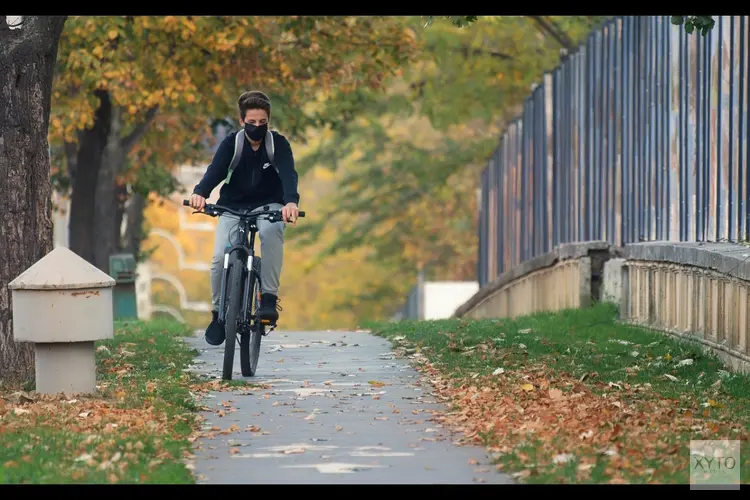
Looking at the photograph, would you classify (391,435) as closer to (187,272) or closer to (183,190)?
(183,190)

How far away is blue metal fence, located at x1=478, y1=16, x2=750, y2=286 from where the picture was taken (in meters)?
12.6

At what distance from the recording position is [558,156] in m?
20.2

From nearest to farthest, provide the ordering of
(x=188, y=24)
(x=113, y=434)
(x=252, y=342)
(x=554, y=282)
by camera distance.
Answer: (x=113, y=434) < (x=252, y=342) < (x=554, y=282) < (x=188, y=24)

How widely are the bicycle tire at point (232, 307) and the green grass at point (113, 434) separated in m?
0.31

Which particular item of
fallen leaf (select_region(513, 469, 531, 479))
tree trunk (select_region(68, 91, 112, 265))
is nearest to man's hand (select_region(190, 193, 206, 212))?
fallen leaf (select_region(513, 469, 531, 479))

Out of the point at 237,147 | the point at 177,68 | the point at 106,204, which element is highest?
the point at 177,68

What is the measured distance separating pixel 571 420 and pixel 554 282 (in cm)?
992

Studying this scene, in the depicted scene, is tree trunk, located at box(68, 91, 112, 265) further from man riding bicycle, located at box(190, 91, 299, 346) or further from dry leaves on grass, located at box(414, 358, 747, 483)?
dry leaves on grass, located at box(414, 358, 747, 483)

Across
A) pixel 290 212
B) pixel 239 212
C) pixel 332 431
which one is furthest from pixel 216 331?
pixel 332 431

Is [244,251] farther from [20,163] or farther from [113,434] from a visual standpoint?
[113,434]

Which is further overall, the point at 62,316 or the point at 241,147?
the point at 241,147

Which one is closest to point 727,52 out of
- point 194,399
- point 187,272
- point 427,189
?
point 194,399

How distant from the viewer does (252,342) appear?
1115 cm

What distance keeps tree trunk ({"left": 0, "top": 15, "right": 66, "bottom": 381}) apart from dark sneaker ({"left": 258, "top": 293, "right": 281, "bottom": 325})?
5.18ft
